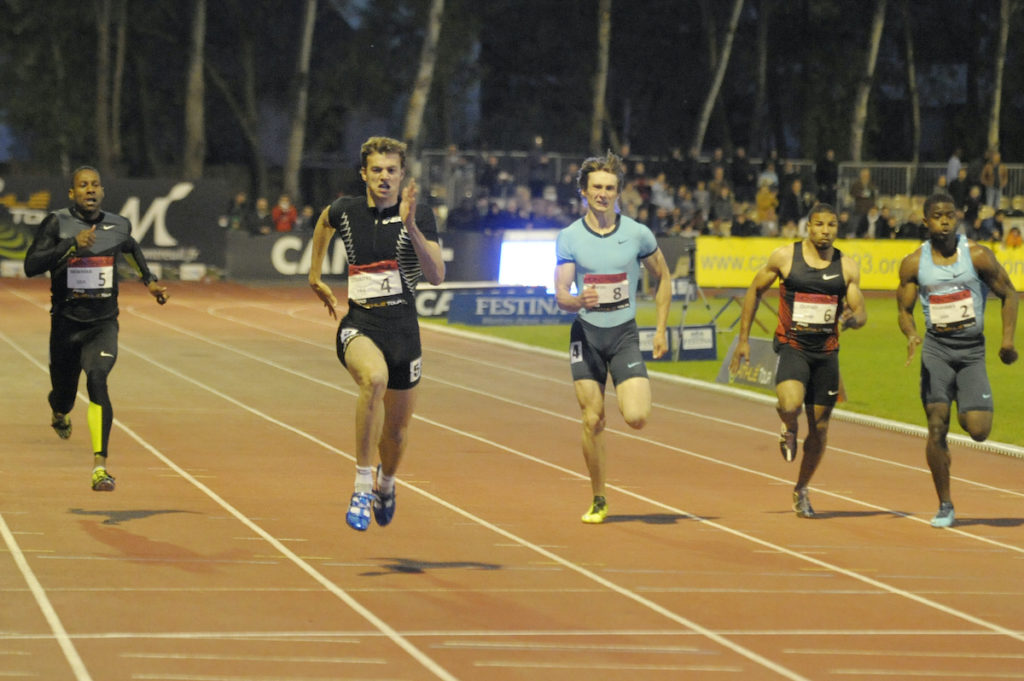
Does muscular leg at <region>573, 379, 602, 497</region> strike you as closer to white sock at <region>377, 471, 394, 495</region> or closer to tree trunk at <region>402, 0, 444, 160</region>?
white sock at <region>377, 471, 394, 495</region>

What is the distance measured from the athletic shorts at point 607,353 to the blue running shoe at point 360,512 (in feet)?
5.79

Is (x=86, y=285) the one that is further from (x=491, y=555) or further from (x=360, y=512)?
(x=491, y=555)

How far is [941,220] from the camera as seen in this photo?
10.2 metres

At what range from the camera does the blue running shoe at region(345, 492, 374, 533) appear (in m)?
8.34

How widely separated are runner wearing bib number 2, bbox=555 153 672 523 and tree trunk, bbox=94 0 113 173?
3916 cm

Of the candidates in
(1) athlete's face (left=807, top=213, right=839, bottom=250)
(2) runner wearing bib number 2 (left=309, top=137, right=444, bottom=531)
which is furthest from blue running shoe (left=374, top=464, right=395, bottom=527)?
(1) athlete's face (left=807, top=213, right=839, bottom=250)

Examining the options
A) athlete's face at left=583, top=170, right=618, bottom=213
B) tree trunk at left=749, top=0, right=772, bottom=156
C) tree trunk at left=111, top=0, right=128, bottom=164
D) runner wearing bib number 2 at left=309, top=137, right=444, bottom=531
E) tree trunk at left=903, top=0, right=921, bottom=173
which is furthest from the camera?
tree trunk at left=903, top=0, right=921, bottom=173

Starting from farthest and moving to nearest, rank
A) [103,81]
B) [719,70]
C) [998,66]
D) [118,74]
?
[118,74]
[998,66]
[719,70]
[103,81]

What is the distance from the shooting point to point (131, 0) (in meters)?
51.6

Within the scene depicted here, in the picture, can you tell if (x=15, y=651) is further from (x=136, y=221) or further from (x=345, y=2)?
(x=345, y=2)

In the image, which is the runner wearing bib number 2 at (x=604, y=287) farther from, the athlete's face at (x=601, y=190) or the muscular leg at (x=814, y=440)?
the muscular leg at (x=814, y=440)

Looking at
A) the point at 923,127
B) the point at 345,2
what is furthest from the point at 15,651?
the point at 923,127

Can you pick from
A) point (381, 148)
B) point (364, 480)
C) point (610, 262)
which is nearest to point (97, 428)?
point (364, 480)

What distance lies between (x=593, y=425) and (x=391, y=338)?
183 centimetres
